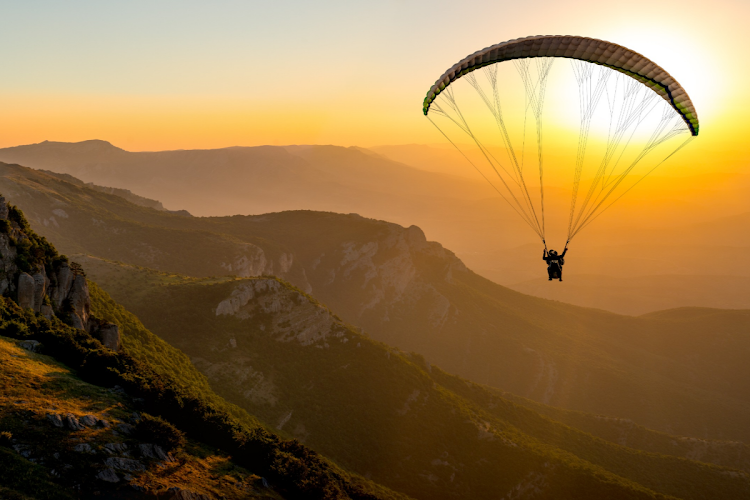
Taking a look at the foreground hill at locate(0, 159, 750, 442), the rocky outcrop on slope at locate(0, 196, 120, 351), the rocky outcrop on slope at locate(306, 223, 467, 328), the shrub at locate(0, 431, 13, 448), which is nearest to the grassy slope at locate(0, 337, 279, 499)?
the shrub at locate(0, 431, 13, 448)

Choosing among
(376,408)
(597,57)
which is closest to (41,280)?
(376,408)

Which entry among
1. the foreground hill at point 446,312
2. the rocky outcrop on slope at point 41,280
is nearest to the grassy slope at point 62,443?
the rocky outcrop on slope at point 41,280

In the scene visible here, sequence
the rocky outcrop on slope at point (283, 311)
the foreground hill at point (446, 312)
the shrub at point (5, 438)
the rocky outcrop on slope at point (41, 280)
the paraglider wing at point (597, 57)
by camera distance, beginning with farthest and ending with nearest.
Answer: the foreground hill at point (446, 312) → the rocky outcrop on slope at point (283, 311) → the paraglider wing at point (597, 57) → the rocky outcrop on slope at point (41, 280) → the shrub at point (5, 438)

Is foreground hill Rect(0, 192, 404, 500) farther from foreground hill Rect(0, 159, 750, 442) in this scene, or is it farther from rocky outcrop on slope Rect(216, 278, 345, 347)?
foreground hill Rect(0, 159, 750, 442)

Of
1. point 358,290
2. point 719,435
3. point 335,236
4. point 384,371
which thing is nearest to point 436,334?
point 358,290

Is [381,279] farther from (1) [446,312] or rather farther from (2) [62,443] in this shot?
(2) [62,443]

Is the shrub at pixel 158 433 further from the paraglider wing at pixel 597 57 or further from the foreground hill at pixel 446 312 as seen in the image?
the foreground hill at pixel 446 312
